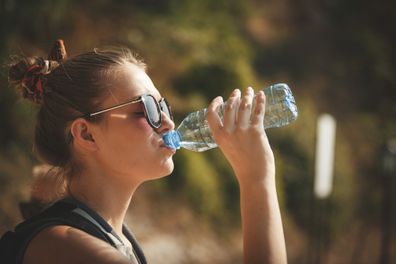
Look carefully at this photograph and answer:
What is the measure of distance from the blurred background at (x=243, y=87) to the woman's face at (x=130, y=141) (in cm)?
276

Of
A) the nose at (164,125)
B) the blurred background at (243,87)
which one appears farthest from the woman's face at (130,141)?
the blurred background at (243,87)

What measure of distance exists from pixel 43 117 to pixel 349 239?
809 centimetres

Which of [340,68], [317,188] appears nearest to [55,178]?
[317,188]

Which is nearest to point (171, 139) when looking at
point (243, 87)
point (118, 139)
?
point (118, 139)

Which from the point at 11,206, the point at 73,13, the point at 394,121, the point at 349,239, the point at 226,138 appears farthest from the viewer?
the point at 394,121

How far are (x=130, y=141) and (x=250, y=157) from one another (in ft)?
1.31

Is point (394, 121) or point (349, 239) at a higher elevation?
point (394, 121)

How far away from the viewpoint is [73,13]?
6.73 metres

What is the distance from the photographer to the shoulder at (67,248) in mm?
1419

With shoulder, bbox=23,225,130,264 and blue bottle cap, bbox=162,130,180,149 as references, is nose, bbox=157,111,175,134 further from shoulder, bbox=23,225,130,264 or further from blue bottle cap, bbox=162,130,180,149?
shoulder, bbox=23,225,130,264

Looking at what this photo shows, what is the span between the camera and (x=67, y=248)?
4.68 ft

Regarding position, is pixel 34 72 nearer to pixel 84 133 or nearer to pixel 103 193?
pixel 84 133

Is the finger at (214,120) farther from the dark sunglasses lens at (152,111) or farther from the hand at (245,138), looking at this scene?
the dark sunglasses lens at (152,111)

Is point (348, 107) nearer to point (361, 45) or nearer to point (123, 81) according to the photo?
point (361, 45)
